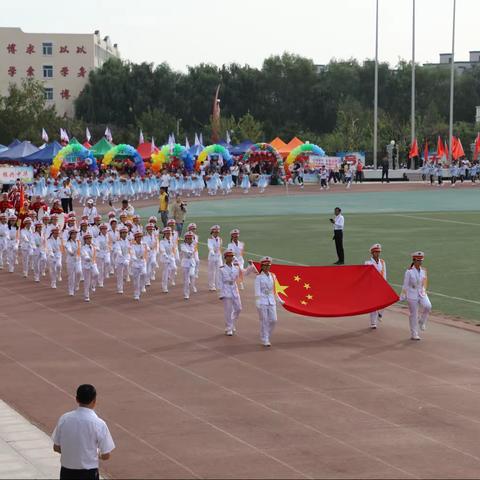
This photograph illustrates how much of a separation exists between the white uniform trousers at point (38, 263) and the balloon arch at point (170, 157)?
39836 millimetres

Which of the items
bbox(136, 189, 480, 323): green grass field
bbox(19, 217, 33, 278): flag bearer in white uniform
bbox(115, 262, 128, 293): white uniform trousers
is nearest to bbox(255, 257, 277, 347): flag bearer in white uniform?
bbox(136, 189, 480, 323): green grass field

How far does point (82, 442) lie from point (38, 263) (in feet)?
65.1

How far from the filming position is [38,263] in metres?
29.1

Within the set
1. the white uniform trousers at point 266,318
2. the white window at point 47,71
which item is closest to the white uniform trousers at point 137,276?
the white uniform trousers at point 266,318

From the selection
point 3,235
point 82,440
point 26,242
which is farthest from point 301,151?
point 82,440

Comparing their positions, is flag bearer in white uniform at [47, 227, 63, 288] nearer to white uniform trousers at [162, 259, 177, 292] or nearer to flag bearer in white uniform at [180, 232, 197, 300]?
white uniform trousers at [162, 259, 177, 292]

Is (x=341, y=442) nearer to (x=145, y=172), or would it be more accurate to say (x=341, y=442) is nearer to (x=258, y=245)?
(x=258, y=245)

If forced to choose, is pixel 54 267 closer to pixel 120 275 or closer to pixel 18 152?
pixel 120 275

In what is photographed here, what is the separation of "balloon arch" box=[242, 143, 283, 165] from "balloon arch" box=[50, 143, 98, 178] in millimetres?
10615

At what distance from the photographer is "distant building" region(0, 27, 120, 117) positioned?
10700 centimetres

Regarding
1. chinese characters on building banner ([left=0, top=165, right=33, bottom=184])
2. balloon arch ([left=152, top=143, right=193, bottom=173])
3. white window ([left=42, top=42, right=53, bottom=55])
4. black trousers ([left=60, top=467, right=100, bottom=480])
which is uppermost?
white window ([left=42, top=42, right=53, bottom=55])

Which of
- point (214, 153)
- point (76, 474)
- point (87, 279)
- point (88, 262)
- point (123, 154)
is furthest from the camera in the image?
point (214, 153)

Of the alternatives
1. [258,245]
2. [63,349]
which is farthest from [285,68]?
[63,349]

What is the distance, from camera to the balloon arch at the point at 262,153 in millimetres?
72750
